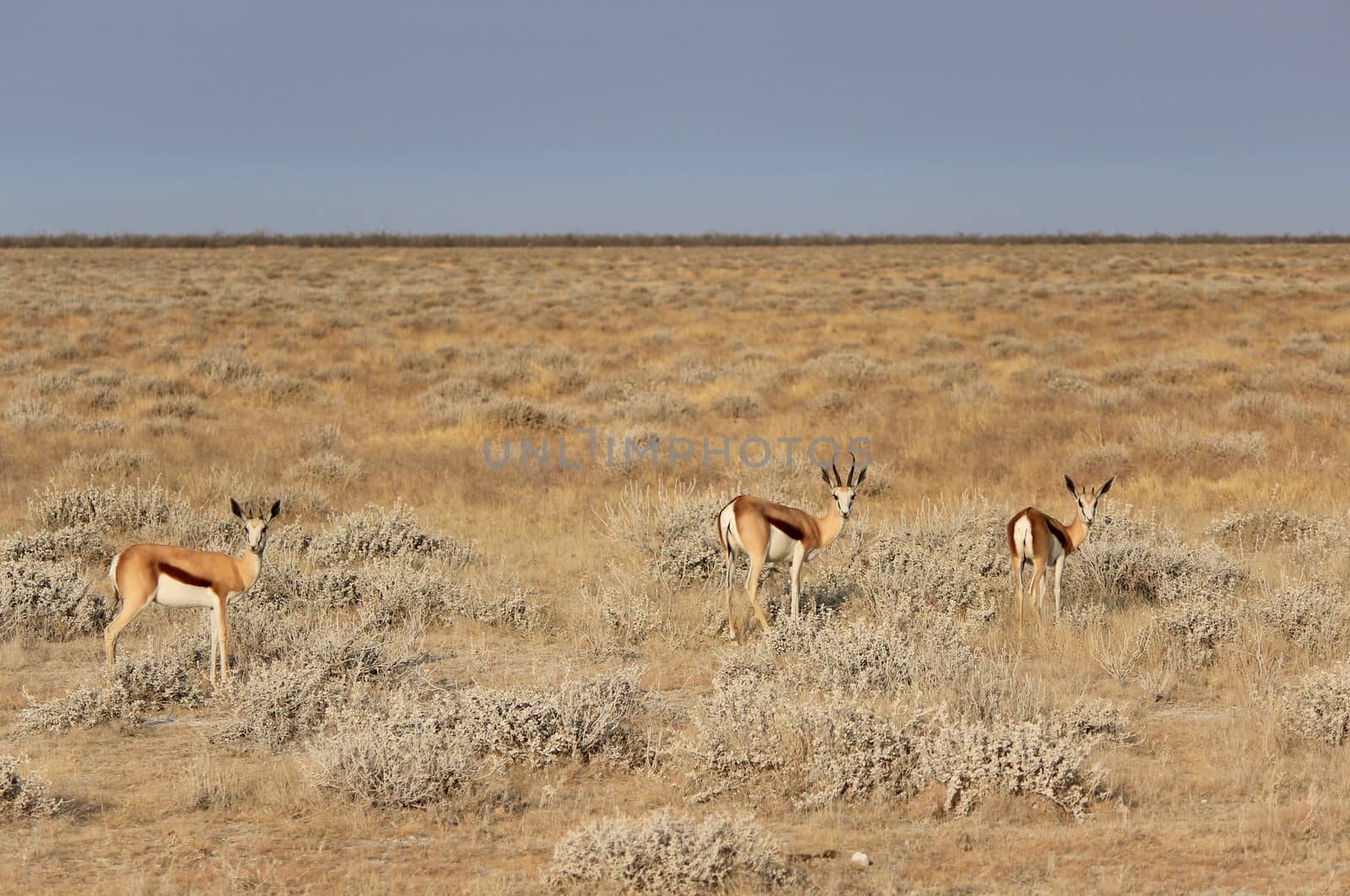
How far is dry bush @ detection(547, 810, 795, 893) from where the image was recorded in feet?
13.1

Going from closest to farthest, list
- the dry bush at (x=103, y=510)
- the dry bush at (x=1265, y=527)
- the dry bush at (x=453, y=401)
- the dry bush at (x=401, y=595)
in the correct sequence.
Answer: the dry bush at (x=401, y=595) < the dry bush at (x=1265, y=527) < the dry bush at (x=103, y=510) < the dry bush at (x=453, y=401)

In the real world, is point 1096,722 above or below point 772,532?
below

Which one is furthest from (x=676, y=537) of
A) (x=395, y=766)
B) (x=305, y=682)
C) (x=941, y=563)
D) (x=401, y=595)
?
(x=395, y=766)

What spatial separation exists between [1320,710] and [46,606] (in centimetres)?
753

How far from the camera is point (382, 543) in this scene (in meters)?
9.28

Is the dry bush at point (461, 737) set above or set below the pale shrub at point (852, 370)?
below

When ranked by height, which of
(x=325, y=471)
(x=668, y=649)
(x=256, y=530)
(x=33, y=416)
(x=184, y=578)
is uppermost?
(x=256, y=530)

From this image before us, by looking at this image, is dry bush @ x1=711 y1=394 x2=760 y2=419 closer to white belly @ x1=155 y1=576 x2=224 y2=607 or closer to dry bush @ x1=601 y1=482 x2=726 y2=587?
A: dry bush @ x1=601 y1=482 x2=726 y2=587

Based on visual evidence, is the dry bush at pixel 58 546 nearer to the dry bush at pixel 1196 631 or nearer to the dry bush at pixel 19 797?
the dry bush at pixel 19 797

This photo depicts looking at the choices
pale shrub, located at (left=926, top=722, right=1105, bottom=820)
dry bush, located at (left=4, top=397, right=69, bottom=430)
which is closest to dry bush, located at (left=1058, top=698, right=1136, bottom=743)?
pale shrub, located at (left=926, top=722, right=1105, bottom=820)

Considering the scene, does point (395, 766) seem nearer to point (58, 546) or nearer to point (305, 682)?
point (305, 682)

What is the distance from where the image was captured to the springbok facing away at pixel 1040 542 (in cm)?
729

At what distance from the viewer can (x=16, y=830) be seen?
4.52 m

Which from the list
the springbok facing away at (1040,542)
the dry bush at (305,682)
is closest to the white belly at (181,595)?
the dry bush at (305,682)
